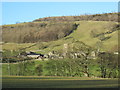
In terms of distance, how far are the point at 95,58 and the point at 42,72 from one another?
2135 cm

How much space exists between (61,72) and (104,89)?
58.4 m

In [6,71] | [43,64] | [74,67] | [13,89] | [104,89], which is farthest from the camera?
[43,64]

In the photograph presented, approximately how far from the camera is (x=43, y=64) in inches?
5064

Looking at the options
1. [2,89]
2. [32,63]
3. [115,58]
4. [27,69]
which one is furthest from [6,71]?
[2,89]

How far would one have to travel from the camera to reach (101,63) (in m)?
111

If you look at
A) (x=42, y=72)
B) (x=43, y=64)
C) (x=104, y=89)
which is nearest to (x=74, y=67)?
(x=42, y=72)

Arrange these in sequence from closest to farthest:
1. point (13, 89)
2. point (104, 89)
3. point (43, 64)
A: point (13, 89), point (104, 89), point (43, 64)

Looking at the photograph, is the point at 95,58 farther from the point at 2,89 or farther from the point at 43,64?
the point at 2,89

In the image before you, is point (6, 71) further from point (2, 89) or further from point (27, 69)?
point (2, 89)

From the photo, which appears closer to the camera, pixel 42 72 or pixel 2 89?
pixel 2 89

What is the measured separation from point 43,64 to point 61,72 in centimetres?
2054

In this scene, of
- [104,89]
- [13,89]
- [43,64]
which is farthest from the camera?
[43,64]

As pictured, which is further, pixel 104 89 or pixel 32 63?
pixel 32 63

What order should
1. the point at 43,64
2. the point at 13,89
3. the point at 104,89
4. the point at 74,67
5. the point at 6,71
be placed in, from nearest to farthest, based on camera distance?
the point at 13,89, the point at 104,89, the point at 74,67, the point at 6,71, the point at 43,64
